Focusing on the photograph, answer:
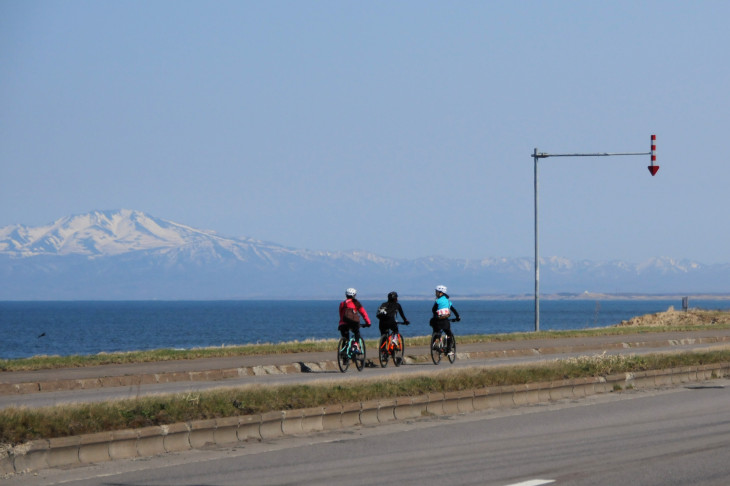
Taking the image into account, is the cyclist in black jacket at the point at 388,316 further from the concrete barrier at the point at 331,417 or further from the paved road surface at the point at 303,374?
the concrete barrier at the point at 331,417

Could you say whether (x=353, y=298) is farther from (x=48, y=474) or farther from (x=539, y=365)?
(x=48, y=474)

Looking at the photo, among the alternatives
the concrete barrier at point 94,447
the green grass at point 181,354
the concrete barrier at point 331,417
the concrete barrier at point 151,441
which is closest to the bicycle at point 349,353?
the green grass at point 181,354

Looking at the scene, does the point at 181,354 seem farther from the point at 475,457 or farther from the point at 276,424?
the point at 475,457

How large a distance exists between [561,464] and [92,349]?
225 ft

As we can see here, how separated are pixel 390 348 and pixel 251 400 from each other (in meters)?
11.1

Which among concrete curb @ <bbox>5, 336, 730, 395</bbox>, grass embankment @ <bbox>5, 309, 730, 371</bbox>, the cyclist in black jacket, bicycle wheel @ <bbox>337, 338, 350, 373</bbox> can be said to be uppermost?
the cyclist in black jacket

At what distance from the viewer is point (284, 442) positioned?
12.2 metres

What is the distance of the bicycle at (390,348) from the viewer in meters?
24.4

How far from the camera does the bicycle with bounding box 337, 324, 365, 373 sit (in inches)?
899

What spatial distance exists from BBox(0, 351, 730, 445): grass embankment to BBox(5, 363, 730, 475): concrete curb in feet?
0.98

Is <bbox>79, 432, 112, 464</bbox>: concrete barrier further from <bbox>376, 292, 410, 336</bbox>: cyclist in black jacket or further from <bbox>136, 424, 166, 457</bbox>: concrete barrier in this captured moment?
<bbox>376, 292, 410, 336</bbox>: cyclist in black jacket

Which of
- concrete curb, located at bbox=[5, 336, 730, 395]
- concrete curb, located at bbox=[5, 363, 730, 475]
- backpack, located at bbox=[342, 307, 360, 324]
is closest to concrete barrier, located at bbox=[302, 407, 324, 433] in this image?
concrete curb, located at bbox=[5, 363, 730, 475]

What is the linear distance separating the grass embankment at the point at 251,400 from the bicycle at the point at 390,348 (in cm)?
542

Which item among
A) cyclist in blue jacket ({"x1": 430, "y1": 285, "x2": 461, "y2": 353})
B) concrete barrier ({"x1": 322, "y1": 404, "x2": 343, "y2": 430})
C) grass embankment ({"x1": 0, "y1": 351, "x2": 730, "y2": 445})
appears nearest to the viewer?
grass embankment ({"x1": 0, "y1": 351, "x2": 730, "y2": 445})
